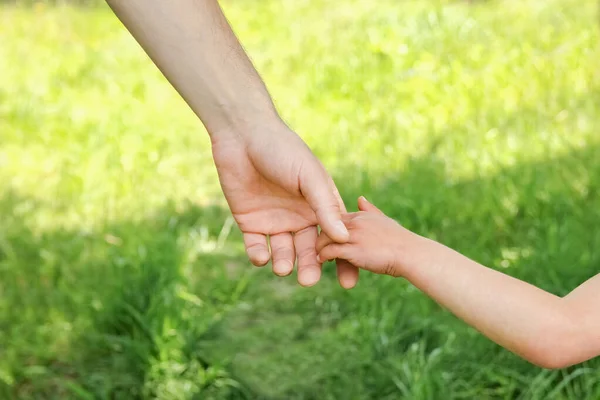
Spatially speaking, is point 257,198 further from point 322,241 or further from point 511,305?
point 511,305

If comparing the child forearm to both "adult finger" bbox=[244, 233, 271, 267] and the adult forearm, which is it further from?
the adult forearm

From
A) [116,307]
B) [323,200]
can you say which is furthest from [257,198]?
[116,307]

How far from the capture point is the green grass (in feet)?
7.80

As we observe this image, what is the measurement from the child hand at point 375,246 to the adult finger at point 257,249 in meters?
0.12

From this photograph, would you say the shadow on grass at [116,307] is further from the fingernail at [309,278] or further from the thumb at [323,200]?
the thumb at [323,200]

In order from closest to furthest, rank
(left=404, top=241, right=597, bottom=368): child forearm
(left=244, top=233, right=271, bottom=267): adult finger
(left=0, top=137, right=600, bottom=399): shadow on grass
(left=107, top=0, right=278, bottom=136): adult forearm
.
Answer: (left=404, top=241, right=597, bottom=368): child forearm, (left=244, top=233, right=271, bottom=267): adult finger, (left=107, top=0, right=278, bottom=136): adult forearm, (left=0, top=137, right=600, bottom=399): shadow on grass

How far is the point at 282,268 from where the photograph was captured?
5.75 ft

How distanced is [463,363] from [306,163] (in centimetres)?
87

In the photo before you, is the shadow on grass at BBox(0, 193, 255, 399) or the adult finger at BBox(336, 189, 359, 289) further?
the shadow on grass at BBox(0, 193, 255, 399)

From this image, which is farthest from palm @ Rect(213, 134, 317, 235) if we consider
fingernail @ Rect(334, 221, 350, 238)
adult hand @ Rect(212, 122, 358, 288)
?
fingernail @ Rect(334, 221, 350, 238)

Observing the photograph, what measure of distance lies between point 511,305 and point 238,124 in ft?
2.50

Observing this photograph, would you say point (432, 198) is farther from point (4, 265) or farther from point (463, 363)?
point (4, 265)

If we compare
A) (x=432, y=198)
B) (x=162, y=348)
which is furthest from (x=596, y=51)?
(x=162, y=348)

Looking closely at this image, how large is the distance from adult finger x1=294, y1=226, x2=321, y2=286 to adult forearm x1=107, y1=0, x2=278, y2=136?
11.0 inches
